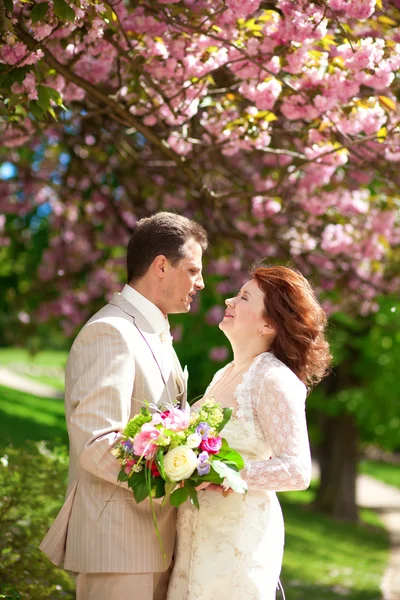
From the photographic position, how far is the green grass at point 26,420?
9678 millimetres

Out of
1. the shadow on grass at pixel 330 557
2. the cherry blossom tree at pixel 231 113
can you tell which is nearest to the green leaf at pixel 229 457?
the cherry blossom tree at pixel 231 113

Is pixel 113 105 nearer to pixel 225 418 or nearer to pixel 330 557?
pixel 225 418

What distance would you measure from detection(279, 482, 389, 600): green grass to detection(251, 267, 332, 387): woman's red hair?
18.4ft

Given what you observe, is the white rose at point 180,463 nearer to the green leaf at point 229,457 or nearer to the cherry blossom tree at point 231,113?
the green leaf at point 229,457

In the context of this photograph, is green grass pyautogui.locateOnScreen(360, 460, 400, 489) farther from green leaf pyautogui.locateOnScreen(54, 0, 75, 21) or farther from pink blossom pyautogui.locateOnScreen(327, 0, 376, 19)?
green leaf pyautogui.locateOnScreen(54, 0, 75, 21)

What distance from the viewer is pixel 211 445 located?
3.02 meters

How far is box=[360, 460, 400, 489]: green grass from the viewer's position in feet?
92.7

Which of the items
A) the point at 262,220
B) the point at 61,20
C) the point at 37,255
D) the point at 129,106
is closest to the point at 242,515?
the point at 61,20

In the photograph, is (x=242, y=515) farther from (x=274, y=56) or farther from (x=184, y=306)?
(x=274, y=56)

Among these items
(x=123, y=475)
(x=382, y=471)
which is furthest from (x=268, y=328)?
(x=382, y=471)

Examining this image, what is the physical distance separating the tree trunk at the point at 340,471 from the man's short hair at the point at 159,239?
12389 millimetres

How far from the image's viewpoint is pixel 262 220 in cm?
752

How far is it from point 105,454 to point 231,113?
120 inches

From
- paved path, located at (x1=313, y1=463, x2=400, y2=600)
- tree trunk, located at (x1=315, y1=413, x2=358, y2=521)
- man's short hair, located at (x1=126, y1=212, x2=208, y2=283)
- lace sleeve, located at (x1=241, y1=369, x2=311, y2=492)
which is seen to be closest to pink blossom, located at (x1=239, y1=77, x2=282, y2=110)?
man's short hair, located at (x1=126, y1=212, x2=208, y2=283)
